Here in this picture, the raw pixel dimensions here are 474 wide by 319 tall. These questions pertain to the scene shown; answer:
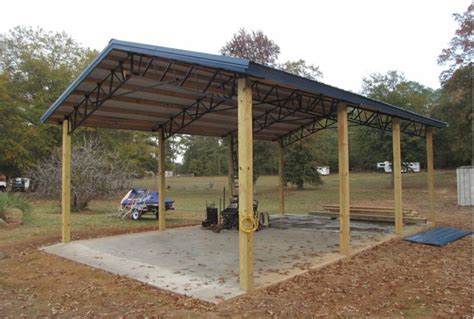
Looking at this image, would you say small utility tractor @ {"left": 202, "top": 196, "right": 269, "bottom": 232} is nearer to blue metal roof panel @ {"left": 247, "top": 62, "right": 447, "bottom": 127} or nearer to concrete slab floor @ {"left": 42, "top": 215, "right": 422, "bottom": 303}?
concrete slab floor @ {"left": 42, "top": 215, "right": 422, "bottom": 303}

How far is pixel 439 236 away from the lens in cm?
910

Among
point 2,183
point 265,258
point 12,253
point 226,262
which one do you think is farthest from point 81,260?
point 2,183

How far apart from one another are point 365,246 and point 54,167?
14.2m

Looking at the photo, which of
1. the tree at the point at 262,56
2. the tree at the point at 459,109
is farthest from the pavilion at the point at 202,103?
the tree at the point at 262,56

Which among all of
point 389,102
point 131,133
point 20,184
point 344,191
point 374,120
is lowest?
point 20,184

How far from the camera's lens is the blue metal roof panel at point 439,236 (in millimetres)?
8461

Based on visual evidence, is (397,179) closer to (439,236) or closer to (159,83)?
(439,236)

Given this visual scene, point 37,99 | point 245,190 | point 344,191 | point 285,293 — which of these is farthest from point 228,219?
point 37,99

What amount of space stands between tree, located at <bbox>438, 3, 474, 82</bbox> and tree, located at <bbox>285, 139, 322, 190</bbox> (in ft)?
33.0

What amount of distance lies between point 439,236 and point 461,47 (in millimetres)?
15545

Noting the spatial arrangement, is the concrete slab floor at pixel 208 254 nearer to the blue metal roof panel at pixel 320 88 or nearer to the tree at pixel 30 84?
the blue metal roof panel at pixel 320 88

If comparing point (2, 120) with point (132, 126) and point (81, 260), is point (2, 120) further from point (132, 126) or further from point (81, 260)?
point (81, 260)

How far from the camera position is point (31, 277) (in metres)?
6.01

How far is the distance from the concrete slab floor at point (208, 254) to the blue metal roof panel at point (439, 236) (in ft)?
2.51
